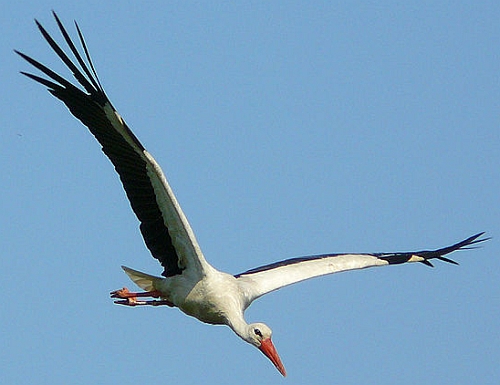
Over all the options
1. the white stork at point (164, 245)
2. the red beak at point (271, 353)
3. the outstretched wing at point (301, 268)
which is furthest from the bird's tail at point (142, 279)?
the red beak at point (271, 353)

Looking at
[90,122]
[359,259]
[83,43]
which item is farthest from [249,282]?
[83,43]

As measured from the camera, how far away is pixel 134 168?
480 inches

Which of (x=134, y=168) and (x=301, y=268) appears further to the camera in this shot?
(x=301, y=268)

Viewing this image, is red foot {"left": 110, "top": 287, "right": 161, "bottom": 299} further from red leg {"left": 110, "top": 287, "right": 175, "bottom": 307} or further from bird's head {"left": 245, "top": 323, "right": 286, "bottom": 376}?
bird's head {"left": 245, "top": 323, "right": 286, "bottom": 376}

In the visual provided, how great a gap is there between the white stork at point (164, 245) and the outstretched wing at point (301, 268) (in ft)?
0.04

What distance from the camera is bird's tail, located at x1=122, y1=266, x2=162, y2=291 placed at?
1320 cm

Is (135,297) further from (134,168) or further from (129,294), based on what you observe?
(134,168)

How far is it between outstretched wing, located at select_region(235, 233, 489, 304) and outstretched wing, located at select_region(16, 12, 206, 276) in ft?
2.89

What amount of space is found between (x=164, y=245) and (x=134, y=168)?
996 millimetres

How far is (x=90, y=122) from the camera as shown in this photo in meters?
12.1

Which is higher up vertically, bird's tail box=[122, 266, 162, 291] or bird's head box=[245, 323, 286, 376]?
bird's tail box=[122, 266, 162, 291]

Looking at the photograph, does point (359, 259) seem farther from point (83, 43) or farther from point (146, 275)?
point (83, 43)

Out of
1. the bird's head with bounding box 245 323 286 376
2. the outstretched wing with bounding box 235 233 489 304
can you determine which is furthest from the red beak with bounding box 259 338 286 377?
the outstretched wing with bounding box 235 233 489 304

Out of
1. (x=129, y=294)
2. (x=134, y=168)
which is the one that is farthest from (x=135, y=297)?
(x=134, y=168)
